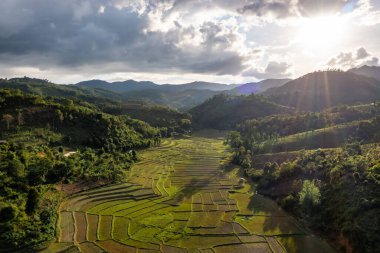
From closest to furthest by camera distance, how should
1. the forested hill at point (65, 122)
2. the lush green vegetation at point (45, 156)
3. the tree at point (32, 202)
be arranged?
the lush green vegetation at point (45, 156)
the tree at point (32, 202)
the forested hill at point (65, 122)

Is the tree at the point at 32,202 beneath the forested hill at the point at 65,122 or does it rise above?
beneath

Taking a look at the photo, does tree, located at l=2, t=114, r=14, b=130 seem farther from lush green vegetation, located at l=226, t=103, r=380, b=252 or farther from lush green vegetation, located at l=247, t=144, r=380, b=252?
lush green vegetation, located at l=247, t=144, r=380, b=252

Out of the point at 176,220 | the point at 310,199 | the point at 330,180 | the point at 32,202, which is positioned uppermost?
the point at 330,180

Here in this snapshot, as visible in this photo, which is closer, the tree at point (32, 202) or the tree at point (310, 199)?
the tree at point (32, 202)

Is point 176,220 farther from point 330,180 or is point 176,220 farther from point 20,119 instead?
point 20,119

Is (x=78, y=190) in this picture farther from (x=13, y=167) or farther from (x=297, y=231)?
(x=297, y=231)

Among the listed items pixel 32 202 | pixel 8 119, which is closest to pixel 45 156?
pixel 32 202

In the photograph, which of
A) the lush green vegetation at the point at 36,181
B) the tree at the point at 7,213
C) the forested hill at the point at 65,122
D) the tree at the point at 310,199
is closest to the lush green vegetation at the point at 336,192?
the tree at the point at 310,199

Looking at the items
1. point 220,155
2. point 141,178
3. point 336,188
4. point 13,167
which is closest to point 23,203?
point 13,167

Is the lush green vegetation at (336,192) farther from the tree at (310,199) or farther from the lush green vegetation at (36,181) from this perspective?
the lush green vegetation at (36,181)

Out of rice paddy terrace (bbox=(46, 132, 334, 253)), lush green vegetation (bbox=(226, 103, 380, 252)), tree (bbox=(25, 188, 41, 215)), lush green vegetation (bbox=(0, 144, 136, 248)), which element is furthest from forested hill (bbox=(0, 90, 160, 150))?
tree (bbox=(25, 188, 41, 215))
